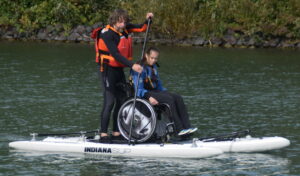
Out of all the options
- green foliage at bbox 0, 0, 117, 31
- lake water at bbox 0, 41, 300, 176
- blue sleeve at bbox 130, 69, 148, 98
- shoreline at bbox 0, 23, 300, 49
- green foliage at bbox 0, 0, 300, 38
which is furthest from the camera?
green foliage at bbox 0, 0, 117, 31

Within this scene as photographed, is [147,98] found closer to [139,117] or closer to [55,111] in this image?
[139,117]

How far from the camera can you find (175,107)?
11.7 m

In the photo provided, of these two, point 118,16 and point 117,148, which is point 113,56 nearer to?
point 118,16

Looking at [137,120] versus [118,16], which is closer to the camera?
[118,16]

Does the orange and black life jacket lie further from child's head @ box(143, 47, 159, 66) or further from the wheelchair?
the wheelchair

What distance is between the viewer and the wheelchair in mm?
11664

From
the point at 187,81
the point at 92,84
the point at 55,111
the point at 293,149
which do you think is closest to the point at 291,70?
the point at 187,81

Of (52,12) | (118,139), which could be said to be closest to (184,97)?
(118,139)

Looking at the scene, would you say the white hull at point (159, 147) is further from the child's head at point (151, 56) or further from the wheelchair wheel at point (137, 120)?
the child's head at point (151, 56)

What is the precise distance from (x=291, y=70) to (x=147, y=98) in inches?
605

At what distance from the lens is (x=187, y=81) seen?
2228cm

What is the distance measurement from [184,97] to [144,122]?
6817 millimetres

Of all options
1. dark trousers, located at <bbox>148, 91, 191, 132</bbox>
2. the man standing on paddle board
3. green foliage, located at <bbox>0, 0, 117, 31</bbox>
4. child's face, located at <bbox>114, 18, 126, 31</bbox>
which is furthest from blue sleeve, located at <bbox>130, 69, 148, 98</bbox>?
green foliage, located at <bbox>0, 0, 117, 31</bbox>

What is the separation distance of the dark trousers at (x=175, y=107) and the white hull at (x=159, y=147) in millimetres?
343
